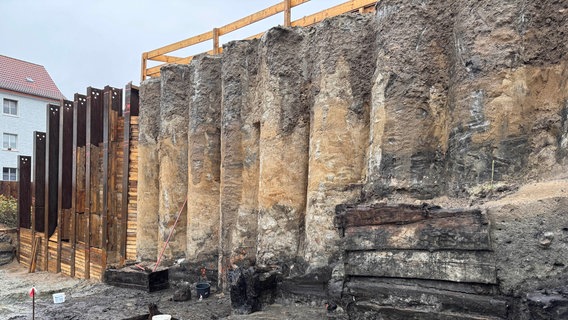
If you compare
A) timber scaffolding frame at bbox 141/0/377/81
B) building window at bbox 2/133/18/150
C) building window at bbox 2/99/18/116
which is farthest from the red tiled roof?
timber scaffolding frame at bbox 141/0/377/81

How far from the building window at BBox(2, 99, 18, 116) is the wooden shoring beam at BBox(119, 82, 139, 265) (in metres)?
23.6

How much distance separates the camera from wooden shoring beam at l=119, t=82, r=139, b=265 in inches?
427

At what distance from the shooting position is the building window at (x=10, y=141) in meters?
29.5

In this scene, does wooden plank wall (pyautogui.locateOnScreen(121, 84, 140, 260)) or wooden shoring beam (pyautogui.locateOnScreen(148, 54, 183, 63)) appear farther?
wooden shoring beam (pyautogui.locateOnScreen(148, 54, 183, 63))

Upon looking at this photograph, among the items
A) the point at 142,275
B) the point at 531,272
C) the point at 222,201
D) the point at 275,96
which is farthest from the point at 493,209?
the point at 142,275

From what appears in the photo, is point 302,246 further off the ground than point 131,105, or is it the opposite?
point 131,105

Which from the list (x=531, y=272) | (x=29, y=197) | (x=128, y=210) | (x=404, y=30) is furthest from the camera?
(x=29, y=197)

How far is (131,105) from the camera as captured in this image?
11117 mm

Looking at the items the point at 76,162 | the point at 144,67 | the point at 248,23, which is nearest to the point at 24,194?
the point at 76,162

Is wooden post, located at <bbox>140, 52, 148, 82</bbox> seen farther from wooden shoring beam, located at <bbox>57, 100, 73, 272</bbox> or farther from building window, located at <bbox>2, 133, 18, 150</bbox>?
building window, located at <bbox>2, 133, 18, 150</bbox>

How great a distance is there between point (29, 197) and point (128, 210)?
22.6 feet

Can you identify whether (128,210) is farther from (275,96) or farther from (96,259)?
(275,96)

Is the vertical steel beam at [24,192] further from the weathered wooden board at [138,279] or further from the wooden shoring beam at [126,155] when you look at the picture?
the weathered wooden board at [138,279]

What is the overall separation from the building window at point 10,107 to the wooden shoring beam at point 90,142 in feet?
71.8
